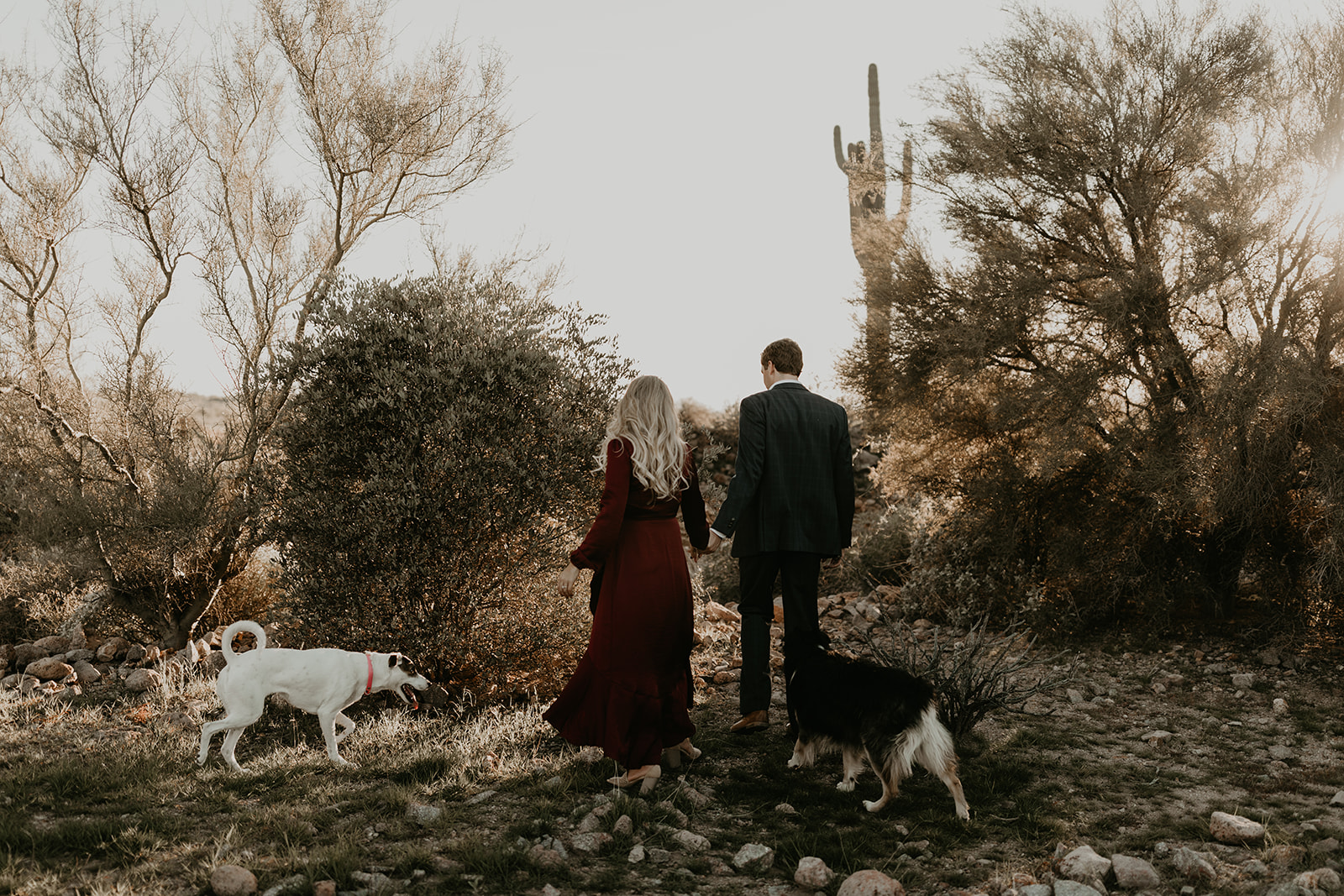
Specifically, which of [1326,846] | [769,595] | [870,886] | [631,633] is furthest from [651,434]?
[1326,846]

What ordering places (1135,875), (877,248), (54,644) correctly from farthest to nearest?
(877,248), (54,644), (1135,875)

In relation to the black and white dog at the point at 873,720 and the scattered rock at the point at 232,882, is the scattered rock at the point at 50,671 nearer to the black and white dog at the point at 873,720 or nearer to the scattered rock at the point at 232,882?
the scattered rock at the point at 232,882

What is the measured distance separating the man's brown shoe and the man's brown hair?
1.92 m

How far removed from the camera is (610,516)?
4066 mm

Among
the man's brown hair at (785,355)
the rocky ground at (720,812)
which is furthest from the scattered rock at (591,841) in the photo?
the man's brown hair at (785,355)

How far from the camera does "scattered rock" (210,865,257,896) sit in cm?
290

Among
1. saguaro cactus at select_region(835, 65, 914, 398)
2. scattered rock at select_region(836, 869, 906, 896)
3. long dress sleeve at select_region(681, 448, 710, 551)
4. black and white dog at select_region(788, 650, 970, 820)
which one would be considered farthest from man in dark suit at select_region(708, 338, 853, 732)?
saguaro cactus at select_region(835, 65, 914, 398)

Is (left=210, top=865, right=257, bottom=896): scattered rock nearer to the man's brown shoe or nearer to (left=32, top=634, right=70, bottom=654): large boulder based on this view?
the man's brown shoe

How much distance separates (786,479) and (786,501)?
122 millimetres

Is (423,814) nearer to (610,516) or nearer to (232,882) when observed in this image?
(232,882)

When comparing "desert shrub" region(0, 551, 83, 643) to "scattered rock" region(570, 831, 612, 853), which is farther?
"desert shrub" region(0, 551, 83, 643)

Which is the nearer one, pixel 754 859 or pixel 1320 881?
pixel 1320 881

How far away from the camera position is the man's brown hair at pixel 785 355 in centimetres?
489

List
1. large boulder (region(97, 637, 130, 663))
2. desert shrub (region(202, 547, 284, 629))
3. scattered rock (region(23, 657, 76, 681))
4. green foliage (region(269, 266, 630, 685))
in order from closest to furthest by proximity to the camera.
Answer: green foliage (region(269, 266, 630, 685))
scattered rock (region(23, 657, 76, 681))
large boulder (region(97, 637, 130, 663))
desert shrub (region(202, 547, 284, 629))
